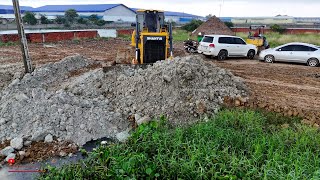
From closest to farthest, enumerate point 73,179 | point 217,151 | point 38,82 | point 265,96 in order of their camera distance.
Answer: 1. point 73,179
2. point 217,151
3. point 265,96
4. point 38,82

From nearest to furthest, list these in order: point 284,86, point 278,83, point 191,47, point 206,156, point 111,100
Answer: point 206,156, point 111,100, point 284,86, point 278,83, point 191,47

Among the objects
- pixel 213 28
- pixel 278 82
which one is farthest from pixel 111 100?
pixel 213 28

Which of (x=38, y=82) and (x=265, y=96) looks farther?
(x=38, y=82)

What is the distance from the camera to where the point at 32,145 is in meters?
6.22

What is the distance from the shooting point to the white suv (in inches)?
623

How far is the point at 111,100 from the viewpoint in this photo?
8250mm

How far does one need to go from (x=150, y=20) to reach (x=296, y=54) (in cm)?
837

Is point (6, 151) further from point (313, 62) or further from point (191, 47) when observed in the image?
point (313, 62)

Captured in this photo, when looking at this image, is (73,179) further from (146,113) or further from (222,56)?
(222,56)

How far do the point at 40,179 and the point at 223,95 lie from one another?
5.39 m

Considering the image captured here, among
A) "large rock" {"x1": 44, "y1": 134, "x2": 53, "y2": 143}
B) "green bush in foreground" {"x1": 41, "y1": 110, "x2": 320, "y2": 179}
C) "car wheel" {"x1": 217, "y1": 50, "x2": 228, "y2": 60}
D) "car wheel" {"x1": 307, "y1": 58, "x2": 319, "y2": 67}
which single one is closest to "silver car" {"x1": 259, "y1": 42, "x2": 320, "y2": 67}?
"car wheel" {"x1": 307, "y1": 58, "x2": 319, "y2": 67}

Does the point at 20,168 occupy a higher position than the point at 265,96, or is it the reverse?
the point at 265,96

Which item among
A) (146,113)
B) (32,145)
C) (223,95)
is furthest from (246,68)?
(32,145)

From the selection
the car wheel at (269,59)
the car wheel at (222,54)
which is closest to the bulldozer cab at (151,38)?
the car wheel at (222,54)
